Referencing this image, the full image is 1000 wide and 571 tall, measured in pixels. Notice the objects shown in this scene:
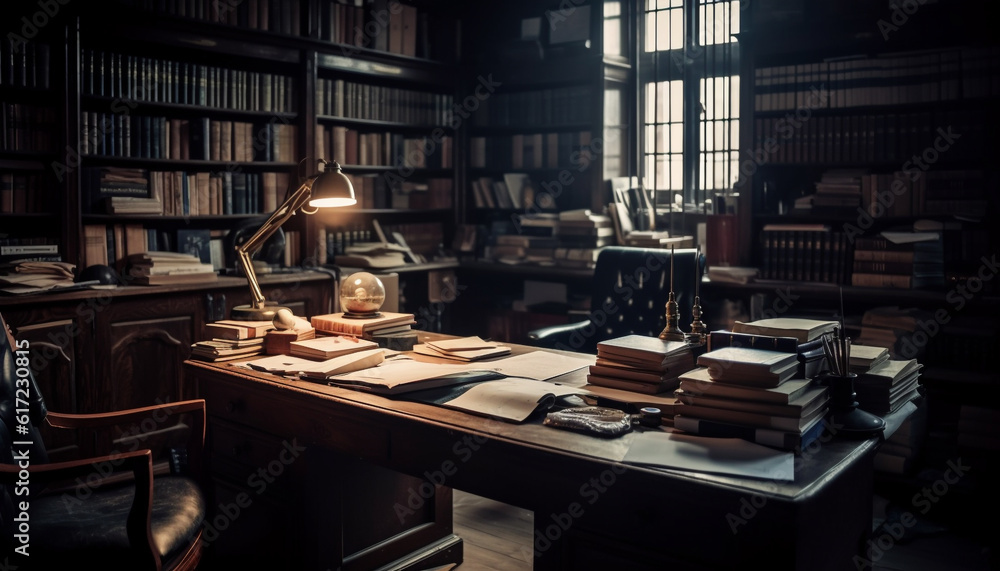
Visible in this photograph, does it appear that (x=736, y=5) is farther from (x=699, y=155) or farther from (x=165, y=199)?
(x=165, y=199)

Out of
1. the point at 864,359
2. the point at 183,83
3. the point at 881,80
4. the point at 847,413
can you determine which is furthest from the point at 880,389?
the point at 183,83

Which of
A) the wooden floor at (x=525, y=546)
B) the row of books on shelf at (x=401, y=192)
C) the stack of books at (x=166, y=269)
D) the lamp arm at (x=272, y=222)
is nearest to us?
the lamp arm at (x=272, y=222)

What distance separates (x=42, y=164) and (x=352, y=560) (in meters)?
2.54

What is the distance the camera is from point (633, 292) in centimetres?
372

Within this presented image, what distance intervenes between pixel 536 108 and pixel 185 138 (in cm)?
213

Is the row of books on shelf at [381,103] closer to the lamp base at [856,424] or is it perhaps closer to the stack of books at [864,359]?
the stack of books at [864,359]

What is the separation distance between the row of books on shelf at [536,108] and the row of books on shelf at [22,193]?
2.69m

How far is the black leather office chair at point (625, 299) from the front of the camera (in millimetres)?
3641

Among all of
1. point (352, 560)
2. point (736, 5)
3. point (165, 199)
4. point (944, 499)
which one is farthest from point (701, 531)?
point (736, 5)

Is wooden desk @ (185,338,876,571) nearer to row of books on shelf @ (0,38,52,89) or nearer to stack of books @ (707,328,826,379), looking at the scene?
stack of books @ (707,328,826,379)

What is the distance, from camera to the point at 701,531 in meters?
1.56

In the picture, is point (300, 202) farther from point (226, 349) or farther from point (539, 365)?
point (539, 365)

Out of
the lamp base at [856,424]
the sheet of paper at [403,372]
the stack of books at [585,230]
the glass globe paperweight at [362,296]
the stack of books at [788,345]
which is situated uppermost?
the stack of books at [585,230]

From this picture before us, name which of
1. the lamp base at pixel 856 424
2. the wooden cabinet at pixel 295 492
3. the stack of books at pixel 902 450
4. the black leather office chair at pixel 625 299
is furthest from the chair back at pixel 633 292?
the lamp base at pixel 856 424
